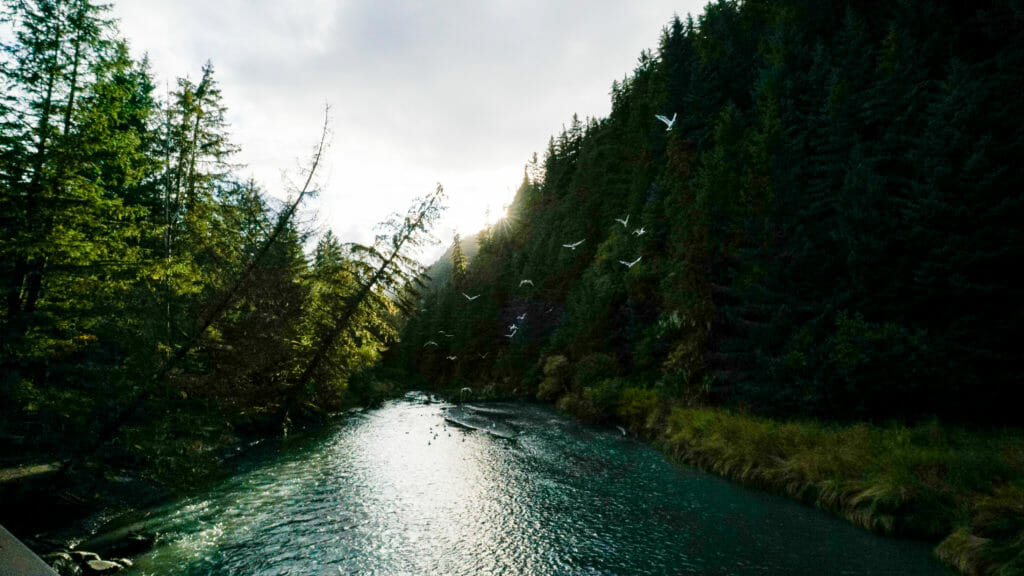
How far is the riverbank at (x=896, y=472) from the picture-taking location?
917 cm

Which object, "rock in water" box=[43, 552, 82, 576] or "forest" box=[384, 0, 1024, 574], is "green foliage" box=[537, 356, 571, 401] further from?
"rock in water" box=[43, 552, 82, 576]

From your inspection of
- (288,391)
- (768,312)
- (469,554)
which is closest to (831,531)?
(469,554)

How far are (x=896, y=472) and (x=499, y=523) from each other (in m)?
11.4

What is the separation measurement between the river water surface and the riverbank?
697 millimetres

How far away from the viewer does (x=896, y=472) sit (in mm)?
11914

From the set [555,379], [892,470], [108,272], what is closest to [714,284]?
[892,470]

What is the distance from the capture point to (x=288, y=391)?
923 inches

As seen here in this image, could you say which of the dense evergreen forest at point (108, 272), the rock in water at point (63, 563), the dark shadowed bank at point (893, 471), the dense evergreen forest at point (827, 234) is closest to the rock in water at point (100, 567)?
the rock in water at point (63, 563)

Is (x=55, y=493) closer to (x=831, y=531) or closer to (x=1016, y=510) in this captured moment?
(x=831, y=531)

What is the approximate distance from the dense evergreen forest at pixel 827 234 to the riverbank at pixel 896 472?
2182 mm

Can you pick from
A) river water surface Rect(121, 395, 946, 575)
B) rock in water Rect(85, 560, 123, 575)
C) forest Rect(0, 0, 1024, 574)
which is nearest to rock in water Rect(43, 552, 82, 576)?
rock in water Rect(85, 560, 123, 575)

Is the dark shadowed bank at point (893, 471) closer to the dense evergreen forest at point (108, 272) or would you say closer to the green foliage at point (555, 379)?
the green foliage at point (555, 379)

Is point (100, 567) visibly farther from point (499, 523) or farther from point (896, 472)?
point (896, 472)

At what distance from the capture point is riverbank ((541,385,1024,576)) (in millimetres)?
9172
